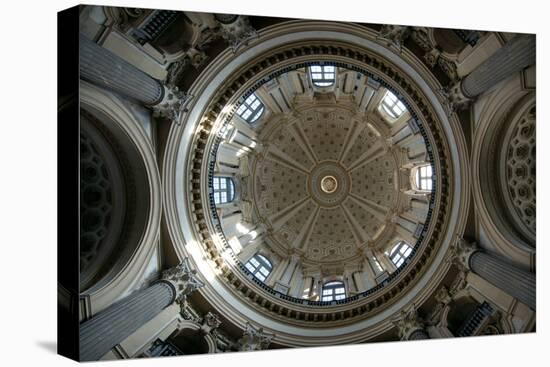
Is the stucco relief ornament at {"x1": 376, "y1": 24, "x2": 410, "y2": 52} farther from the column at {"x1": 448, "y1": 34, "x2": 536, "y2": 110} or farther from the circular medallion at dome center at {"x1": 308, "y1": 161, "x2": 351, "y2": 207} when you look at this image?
the circular medallion at dome center at {"x1": 308, "y1": 161, "x2": 351, "y2": 207}

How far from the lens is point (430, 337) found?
14125mm

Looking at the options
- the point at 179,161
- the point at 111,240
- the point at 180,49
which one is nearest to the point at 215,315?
the point at 111,240

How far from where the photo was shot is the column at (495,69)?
1388 cm

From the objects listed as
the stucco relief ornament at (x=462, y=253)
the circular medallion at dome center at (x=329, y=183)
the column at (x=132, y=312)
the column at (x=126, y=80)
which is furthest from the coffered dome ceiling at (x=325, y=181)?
the column at (x=126, y=80)

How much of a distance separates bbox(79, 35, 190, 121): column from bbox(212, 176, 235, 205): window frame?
3.76 meters

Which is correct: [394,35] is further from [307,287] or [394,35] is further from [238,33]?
[307,287]

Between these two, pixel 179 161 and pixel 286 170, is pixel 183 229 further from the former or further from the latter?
pixel 286 170

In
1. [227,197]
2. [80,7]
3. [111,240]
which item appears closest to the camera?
[80,7]

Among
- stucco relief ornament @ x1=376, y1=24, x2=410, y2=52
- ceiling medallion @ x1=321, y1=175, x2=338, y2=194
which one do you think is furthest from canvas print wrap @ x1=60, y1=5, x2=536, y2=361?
ceiling medallion @ x1=321, y1=175, x2=338, y2=194

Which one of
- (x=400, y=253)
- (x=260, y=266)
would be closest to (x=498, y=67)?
(x=400, y=253)

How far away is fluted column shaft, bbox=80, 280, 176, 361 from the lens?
11.0 metres

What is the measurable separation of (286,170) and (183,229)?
5285 mm

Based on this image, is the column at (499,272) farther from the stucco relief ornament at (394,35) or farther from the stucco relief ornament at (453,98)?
the stucco relief ornament at (394,35)

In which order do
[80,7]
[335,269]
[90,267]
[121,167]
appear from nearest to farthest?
1. [80,7]
2. [90,267]
3. [121,167]
4. [335,269]
